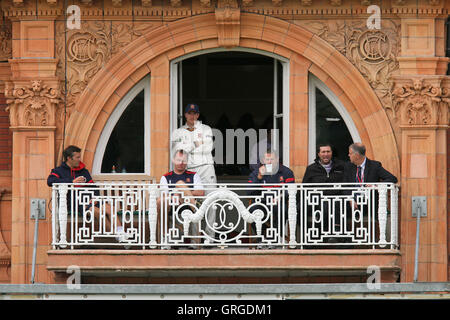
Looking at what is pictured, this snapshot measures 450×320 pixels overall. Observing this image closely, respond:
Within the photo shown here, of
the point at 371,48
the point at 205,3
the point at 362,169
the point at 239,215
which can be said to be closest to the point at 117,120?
the point at 205,3

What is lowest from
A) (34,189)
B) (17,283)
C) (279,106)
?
(17,283)

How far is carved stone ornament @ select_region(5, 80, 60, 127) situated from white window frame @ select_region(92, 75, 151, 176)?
0.86 meters

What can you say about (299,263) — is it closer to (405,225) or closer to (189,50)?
(405,225)

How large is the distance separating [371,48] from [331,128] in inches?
54.9

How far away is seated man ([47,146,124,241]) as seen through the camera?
1938cm

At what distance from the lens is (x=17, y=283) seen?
20.0 metres

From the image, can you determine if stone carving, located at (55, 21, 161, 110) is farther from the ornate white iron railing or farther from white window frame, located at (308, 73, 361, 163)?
white window frame, located at (308, 73, 361, 163)

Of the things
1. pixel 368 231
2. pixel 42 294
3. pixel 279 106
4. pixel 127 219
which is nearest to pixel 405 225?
pixel 368 231

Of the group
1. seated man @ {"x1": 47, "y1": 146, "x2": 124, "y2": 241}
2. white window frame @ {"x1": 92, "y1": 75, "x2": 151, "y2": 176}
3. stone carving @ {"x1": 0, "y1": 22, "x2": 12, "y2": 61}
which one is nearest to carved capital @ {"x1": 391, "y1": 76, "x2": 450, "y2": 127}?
white window frame @ {"x1": 92, "y1": 75, "x2": 151, "y2": 176}

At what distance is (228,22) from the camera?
20.1 metres

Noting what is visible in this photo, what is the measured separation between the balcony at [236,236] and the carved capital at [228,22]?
2.41 meters

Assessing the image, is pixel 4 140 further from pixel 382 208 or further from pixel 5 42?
pixel 382 208

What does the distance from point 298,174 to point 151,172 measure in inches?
88.8
